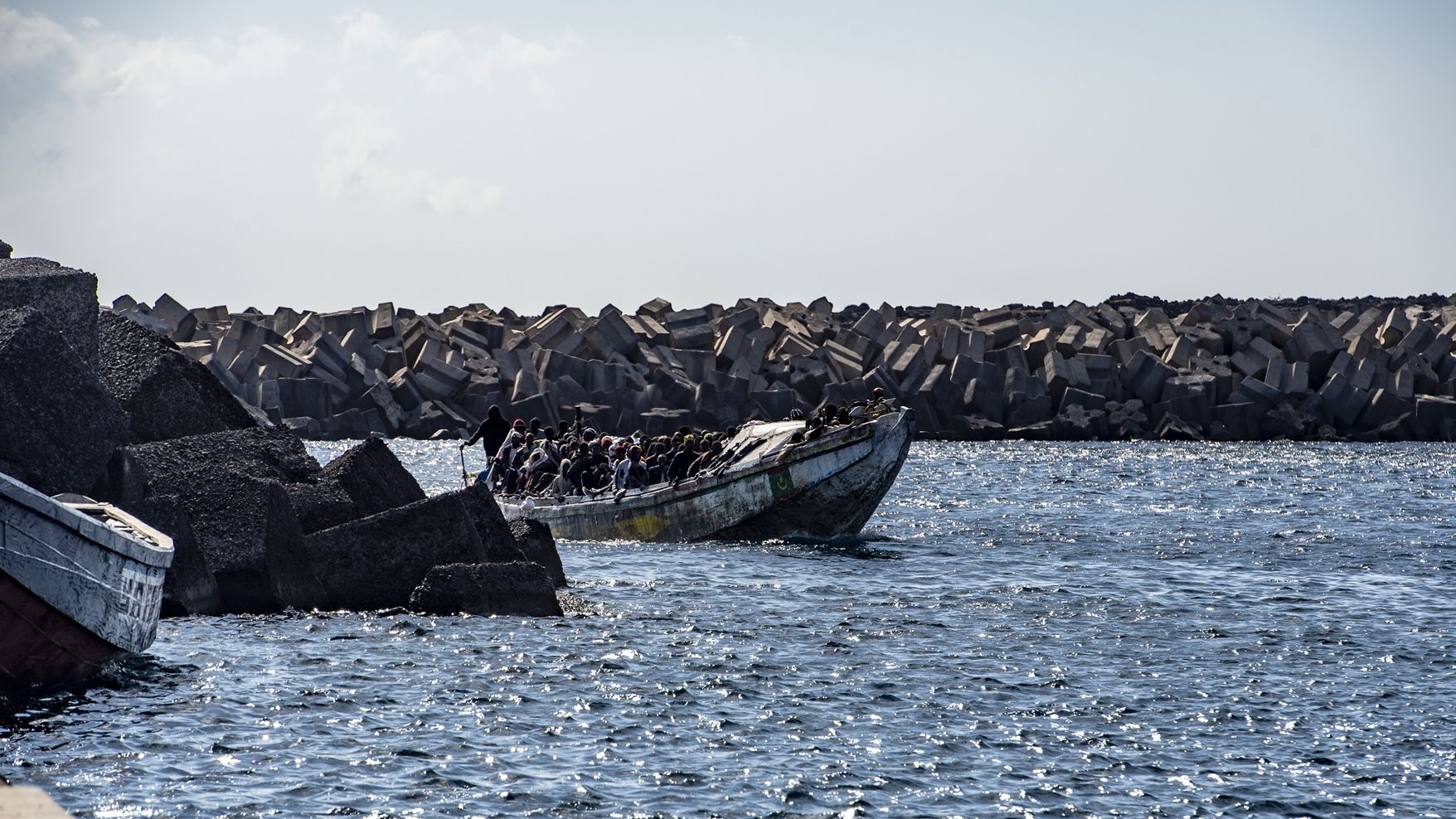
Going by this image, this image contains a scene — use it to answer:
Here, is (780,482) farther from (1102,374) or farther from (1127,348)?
(1127,348)

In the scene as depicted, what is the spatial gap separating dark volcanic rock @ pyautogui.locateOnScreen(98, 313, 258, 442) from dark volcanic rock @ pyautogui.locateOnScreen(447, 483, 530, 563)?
308 centimetres

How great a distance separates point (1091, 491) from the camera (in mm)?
42062

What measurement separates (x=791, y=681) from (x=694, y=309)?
185 feet

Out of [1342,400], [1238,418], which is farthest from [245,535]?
[1342,400]

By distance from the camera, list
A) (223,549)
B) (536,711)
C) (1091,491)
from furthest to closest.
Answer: (1091,491) < (223,549) < (536,711)

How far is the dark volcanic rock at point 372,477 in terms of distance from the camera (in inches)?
782

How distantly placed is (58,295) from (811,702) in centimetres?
929

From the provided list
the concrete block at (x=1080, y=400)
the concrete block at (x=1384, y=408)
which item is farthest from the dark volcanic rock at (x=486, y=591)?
the concrete block at (x=1384, y=408)

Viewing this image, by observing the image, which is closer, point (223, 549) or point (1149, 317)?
point (223, 549)

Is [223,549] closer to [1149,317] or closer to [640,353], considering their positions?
[640,353]

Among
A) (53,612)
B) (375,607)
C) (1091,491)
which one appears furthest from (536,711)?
(1091,491)

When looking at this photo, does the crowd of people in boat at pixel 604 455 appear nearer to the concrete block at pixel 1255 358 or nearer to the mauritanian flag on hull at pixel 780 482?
the mauritanian flag on hull at pixel 780 482

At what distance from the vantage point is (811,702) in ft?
49.1

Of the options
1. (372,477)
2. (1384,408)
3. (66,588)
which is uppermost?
(1384,408)
